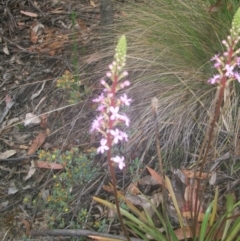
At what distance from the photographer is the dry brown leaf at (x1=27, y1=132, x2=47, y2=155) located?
10.8 ft

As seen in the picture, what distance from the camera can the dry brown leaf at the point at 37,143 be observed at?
331 cm

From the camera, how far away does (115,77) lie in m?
1.54

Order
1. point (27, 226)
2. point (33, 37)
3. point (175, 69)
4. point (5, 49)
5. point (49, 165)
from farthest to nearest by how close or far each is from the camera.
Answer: point (33, 37) < point (5, 49) < point (175, 69) < point (49, 165) < point (27, 226)

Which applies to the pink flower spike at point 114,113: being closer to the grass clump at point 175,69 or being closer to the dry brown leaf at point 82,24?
the grass clump at point 175,69

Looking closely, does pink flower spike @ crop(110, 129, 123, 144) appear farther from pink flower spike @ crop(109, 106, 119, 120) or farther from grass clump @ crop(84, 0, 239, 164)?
grass clump @ crop(84, 0, 239, 164)

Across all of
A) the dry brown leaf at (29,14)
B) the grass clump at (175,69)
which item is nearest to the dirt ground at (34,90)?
the dry brown leaf at (29,14)

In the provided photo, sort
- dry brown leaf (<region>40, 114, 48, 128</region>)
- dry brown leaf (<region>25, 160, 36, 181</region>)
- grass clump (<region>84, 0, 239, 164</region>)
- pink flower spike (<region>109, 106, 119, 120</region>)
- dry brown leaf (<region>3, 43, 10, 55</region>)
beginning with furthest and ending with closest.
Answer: dry brown leaf (<region>3, 43, 10, 55</region>), dry brown leaf (<region>40, 114, 48, 128</region>), dry brown leaf (<region>25, 160, 36, 181</region>), grass clump (<region>84, 0, 239, 164</region>), pink flower spike (<region>109, 106, 119, 120</region>)

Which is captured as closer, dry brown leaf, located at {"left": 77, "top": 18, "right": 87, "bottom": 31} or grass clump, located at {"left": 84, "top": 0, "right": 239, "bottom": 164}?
grass clump, located at {"left": 84, "top": 0, "right": 239, "bottom": 164}

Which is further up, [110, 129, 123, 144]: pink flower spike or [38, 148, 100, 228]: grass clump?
[110, 129, 123, 144]: pink flower spike

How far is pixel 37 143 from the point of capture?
3334 mm

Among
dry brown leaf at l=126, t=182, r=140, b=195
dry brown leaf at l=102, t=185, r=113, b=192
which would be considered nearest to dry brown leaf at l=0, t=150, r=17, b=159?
dry brown leaf at l=102, t=185, r=113, b=192

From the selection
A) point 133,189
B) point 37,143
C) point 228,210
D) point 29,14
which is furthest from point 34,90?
point 228,210

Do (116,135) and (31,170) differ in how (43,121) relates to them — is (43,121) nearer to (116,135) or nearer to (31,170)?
(31,170)

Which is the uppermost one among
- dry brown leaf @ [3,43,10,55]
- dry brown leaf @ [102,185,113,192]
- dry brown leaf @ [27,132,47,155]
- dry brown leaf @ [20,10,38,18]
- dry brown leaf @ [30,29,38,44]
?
dry brown leaf @ [20,10,38,18]
